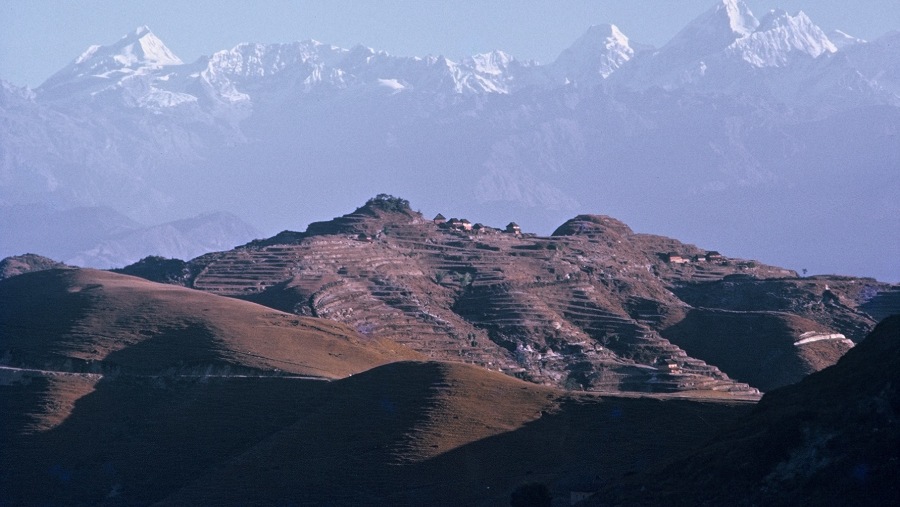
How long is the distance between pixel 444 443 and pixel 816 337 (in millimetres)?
58317

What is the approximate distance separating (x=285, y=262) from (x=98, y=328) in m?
36.5

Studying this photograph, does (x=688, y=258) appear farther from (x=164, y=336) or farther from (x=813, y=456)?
(x=813, y=456)

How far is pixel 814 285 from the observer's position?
135750 mm

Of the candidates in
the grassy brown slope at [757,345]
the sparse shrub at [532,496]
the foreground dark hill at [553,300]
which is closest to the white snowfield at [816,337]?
the foreground dark hill at [553,300]

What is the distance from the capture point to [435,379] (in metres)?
76.7

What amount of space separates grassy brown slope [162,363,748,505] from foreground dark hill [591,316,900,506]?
29.7 feet

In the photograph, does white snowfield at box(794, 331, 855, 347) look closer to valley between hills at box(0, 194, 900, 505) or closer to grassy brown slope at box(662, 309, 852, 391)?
valley between hills at box(0, 194, 900, 505)

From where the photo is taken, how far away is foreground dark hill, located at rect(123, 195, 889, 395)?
110m

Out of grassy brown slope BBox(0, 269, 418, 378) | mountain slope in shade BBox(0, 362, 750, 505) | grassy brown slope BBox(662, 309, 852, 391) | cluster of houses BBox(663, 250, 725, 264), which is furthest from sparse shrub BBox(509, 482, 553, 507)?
cluster of houses BBox(663, 250, 725, 264)

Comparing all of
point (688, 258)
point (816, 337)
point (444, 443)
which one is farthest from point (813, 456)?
point (688, 258)

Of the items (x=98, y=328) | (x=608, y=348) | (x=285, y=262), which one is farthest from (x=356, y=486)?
(x=285, y=262)

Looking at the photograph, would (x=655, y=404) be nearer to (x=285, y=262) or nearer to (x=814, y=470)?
(x=814, y=470)

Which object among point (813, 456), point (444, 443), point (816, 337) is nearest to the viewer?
point (813, 456)

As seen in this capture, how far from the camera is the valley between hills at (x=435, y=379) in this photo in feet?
180
